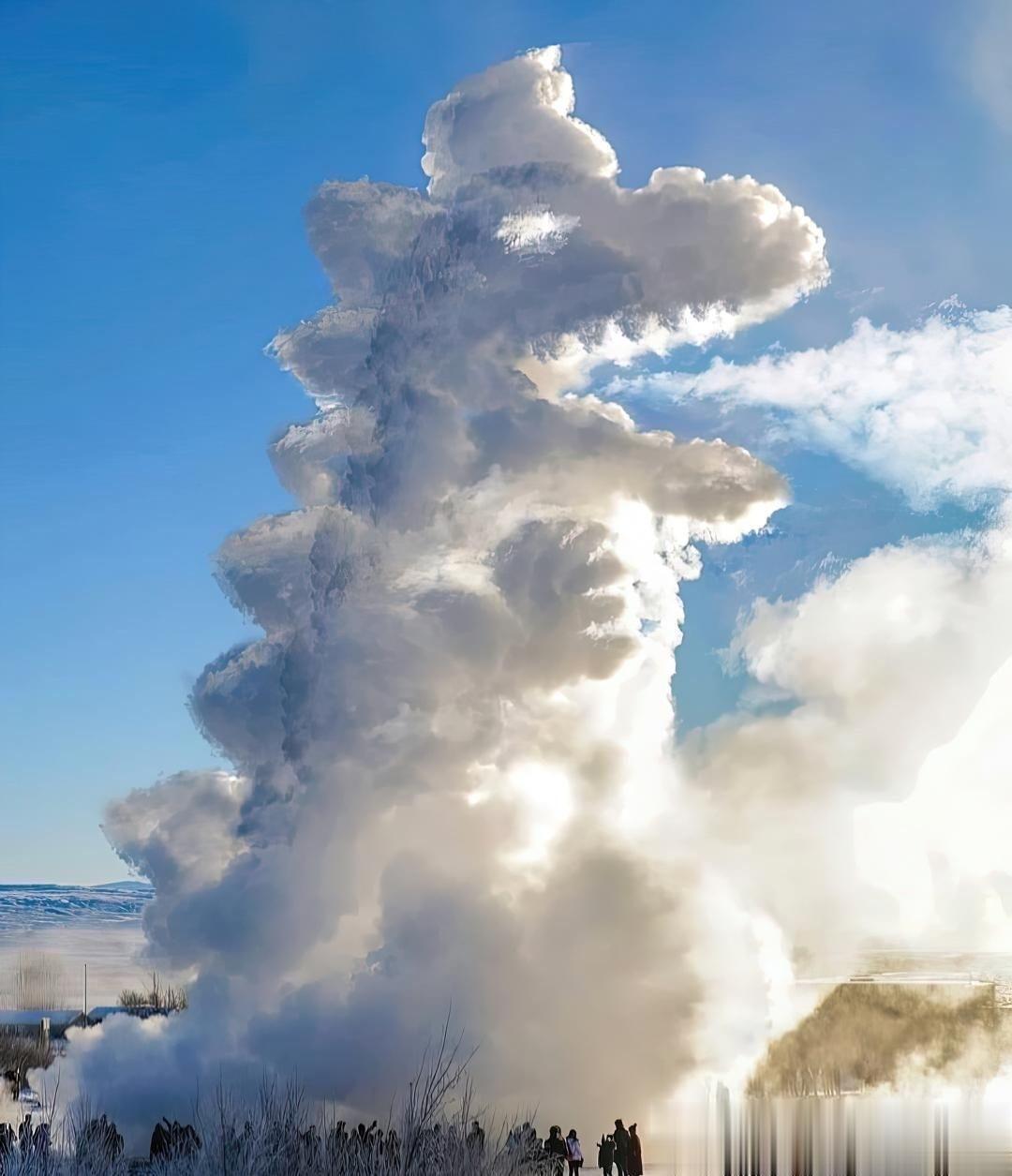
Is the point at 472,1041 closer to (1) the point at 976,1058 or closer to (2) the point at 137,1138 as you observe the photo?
(2) the point at 137,1138

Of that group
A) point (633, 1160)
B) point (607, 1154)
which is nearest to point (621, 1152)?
point (633, 1160)

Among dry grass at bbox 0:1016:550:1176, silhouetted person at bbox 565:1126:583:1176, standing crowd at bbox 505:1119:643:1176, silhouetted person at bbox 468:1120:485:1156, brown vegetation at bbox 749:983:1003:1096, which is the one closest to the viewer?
dry grass at bbox 0:1016:550:1176

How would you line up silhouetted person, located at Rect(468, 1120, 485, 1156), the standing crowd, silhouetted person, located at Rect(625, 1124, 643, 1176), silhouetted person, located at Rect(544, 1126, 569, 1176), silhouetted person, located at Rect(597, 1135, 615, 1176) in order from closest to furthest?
silhouetted person, located at Rect(468, 1120, 485, 1156) < the standing crowd < silhouetted person, located at Rect(625, 1124, 643, 1176) < silhouetted person, located at Rect(544, 1126, 569, 1176) < silhouetted person, located at Rect(597, 1135, 615, 1176)

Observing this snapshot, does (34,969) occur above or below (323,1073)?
above

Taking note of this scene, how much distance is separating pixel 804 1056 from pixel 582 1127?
6791 centimetres

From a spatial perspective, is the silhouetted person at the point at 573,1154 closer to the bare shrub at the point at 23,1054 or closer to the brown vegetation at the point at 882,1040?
the bare shrub at the point at 23,1054

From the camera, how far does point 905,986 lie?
165375 millimetres

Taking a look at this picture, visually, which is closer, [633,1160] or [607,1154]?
[633,1160]

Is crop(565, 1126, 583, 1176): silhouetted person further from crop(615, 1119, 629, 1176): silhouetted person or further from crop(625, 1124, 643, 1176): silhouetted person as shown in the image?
crop(625, 1124, 643, 1176): silhouetted person

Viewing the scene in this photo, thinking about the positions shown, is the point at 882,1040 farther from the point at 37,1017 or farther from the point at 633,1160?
the point at 633,1160

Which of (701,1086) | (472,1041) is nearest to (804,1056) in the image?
(701,1086)

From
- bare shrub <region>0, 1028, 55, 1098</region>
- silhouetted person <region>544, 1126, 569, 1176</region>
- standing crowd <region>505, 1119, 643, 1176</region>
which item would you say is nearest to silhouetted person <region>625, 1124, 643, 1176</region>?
standing crowd <region>505, 1119, 643, 1176</region>

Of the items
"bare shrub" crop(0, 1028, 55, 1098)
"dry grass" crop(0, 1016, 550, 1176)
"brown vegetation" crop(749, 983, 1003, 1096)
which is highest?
"brown vegetation" crop(749, 983, 1003, 1096)

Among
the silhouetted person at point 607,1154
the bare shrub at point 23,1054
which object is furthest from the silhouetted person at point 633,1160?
the bare shrub at point 23,1054
